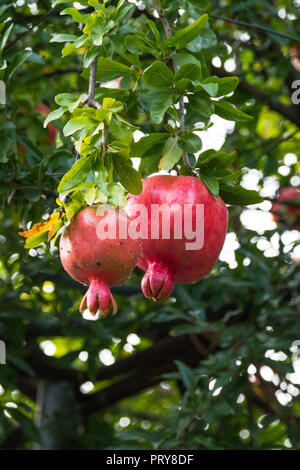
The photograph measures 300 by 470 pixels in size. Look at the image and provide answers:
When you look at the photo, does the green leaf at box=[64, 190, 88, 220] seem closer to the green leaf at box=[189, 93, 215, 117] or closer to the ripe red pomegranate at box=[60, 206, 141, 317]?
the ripe red pomegranate at box=[60, 206, 141, 317]

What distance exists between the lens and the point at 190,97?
1130mm

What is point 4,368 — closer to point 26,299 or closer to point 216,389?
point 26,299

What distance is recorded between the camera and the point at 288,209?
2.77m

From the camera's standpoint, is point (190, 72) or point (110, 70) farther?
point (110, 70)

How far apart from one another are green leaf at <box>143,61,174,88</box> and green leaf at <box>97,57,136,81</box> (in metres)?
0.12

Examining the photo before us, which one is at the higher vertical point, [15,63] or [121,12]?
[121,12]

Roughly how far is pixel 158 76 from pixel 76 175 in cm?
24

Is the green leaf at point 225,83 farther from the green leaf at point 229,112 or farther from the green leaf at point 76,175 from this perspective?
the green leaf at point 76,175

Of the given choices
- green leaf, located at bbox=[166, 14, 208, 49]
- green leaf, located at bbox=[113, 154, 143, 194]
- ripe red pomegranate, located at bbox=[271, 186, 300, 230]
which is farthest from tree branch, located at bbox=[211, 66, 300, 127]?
green leaf, located at bbox=[113, 154, 143, 194]

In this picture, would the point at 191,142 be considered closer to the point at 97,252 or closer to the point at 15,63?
the point at 97,252

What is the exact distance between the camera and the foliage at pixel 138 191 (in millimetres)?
1099

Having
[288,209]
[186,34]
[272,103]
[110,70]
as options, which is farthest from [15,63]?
[288,209]

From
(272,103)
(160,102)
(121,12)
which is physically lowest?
(272,103)

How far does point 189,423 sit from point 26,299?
0.89 m
